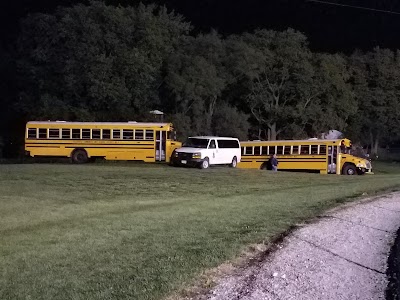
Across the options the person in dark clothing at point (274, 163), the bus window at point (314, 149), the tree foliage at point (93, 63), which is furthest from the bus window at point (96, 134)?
the bus window at point (314, 149)

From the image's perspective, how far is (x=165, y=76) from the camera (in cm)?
5353

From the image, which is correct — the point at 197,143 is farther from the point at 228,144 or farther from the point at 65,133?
the point at 65,133

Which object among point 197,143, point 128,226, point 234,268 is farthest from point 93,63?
point 234,268

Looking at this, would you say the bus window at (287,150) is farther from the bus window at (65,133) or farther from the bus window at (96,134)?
the bus window at (65,133)

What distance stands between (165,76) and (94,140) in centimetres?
1854

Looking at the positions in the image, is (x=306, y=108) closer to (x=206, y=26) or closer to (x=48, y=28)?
(x=206, y=26)

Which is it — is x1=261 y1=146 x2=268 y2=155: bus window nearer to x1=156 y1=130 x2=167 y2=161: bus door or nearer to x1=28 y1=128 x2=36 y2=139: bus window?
x1=156 y1=130 x2=167 y2=161: bus door

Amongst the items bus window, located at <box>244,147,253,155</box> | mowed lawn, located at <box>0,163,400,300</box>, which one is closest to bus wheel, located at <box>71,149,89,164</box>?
mowed lawn, located at <box>0,163,400,300</box>

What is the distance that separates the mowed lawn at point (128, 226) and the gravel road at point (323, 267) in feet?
2.22

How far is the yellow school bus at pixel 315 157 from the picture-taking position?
39.5 metres

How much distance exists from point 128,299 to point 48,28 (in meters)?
49.6

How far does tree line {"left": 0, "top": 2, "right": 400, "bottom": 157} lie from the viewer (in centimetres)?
5072

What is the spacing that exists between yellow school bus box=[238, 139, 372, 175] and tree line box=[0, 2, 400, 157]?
11.6 meters

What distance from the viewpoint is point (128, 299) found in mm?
7203
